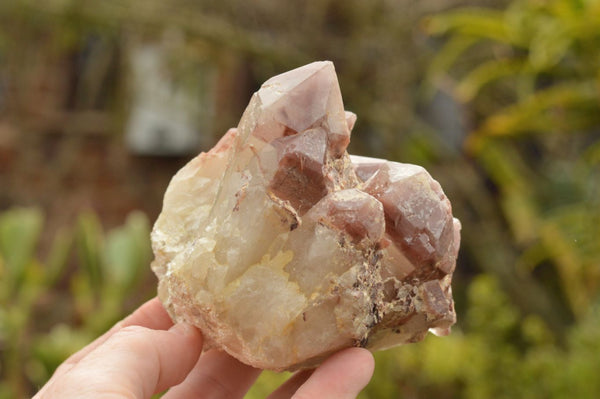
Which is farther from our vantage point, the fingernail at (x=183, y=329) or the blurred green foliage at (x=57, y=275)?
the blurred green foliage at (x=57, y=275)

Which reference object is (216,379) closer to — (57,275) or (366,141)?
(57,275)

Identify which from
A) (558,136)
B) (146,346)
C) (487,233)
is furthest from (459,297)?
(146,346)

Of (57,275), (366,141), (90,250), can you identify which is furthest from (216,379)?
(366,141)

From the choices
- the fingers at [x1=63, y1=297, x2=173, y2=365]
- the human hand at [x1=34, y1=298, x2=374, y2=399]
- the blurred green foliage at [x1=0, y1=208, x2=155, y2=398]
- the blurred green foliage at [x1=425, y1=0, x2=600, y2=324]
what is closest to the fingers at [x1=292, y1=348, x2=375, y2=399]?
the human hand at [x1=34, y1=298, x2=374, y2=399]

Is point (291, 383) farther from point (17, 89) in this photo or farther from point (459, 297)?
point (17, 89)

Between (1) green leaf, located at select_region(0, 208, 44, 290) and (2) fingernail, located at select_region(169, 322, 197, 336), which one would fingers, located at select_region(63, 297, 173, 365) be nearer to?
(2) fingernail, located at select_region(169, 322, 197, 336)

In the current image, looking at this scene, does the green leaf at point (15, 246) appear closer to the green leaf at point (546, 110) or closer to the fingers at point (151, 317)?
the fingers at point (151, 317)

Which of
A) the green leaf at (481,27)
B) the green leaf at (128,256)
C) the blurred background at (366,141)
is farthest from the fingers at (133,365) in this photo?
the green leaf at (481,27)
